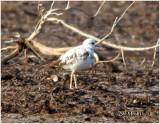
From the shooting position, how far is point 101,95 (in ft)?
30.3

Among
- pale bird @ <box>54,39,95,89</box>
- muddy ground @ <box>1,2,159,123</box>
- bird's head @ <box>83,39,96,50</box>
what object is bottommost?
muddy ground @ <box>1,2,159,123</box>

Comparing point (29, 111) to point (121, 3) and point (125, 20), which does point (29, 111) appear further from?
point (121, 3)

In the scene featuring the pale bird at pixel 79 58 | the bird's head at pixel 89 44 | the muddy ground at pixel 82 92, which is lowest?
the muddy ground at pixel 82 92

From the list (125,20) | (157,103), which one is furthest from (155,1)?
(157,103)

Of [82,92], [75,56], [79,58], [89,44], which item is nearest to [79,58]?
[79,58]

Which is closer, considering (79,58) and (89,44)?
(79,58)

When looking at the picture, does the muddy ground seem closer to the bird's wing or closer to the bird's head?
the bird's wing

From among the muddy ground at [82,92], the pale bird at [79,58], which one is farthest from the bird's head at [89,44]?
the muddy ground at [82,92]

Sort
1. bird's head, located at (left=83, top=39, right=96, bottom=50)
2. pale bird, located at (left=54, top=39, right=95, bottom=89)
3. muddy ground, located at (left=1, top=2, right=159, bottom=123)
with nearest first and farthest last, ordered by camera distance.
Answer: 1. muddy ground, located at (left=1, top=2, right=159, bottom=123)
2. pale bird, located at (left=54, top=39, right=95, bottom=89)
3. bird's head, located at (left=83, top=39, right=96, bottom=50)

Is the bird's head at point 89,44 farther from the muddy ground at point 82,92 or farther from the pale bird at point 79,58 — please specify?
the muddy ground at point 82,92

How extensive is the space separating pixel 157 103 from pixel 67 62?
2.08 metres

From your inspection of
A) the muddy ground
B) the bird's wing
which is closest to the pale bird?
the bird's wing

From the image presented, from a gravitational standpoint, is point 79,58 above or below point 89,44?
below

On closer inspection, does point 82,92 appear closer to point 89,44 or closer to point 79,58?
point 79,58
